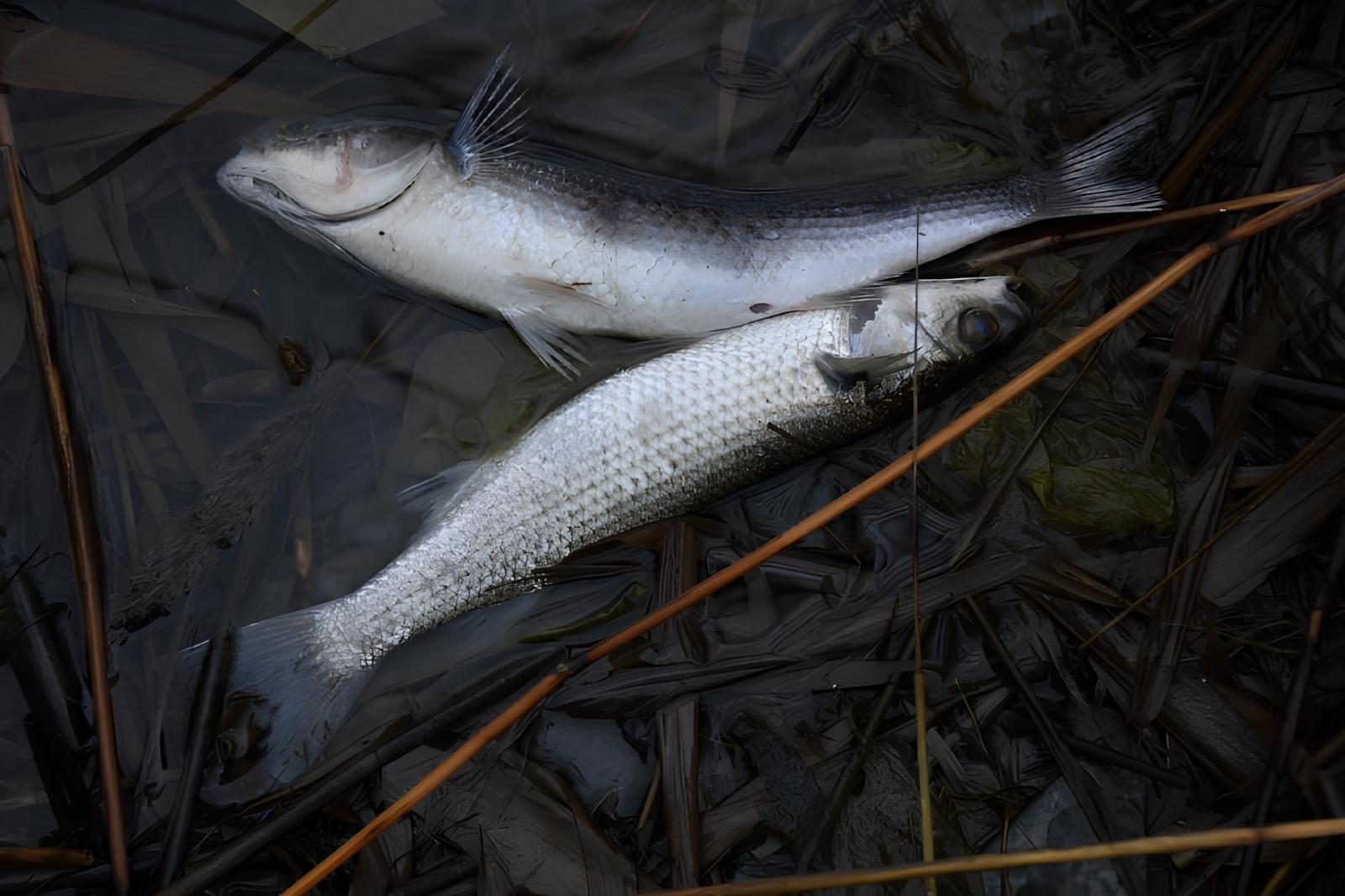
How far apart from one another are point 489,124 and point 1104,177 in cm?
250

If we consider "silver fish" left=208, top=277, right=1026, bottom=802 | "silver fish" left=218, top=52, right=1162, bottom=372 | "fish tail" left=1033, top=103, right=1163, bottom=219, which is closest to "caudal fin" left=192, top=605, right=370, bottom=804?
"silver fish" left=208, top=277, right=1026, bottom=802

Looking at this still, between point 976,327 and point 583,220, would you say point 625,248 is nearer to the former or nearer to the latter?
point 583,220

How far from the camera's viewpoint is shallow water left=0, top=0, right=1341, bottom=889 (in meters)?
3.03

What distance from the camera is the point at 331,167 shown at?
A: 2785 millimetres

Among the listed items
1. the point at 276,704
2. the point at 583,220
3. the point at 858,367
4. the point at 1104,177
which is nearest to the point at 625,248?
the point at 583,220

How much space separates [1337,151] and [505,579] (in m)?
3.77

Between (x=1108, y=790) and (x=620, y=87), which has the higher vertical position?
(x=620, y=87)

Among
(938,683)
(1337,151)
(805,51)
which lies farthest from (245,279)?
(1337,151)

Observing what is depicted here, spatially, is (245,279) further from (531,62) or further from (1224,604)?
(1224,604)

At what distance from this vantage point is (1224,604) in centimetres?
303

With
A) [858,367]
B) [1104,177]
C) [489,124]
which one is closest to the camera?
[858,367]

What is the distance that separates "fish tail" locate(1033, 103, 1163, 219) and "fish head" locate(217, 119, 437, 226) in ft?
8.16

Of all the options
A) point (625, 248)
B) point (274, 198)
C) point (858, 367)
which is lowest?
point (858, 367)

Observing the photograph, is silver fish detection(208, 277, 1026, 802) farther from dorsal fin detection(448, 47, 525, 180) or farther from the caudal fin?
dorsal fin detection(448, 47, 525, 180)
